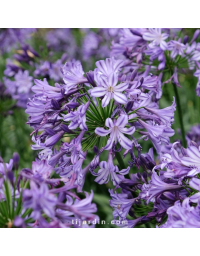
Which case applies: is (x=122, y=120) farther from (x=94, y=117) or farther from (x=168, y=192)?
(x=168, y=192)

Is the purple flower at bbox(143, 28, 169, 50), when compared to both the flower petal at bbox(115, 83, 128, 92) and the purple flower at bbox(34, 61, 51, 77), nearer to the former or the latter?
the flower petal at bbox(115, 83, 128, 92)

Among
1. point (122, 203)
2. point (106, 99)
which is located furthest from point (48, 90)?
point (122, 203)

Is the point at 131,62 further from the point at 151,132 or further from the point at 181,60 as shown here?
the point at 151,132

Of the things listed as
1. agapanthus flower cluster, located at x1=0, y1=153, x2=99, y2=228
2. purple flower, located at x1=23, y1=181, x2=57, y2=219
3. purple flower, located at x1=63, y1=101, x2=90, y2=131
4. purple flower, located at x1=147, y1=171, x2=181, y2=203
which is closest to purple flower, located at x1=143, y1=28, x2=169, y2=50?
purple flower, located at x1=63, y1=101, x2=90, y2=131

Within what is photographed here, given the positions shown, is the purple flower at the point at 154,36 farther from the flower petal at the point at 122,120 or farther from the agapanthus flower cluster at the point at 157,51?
the flower petal at the point at 122,120

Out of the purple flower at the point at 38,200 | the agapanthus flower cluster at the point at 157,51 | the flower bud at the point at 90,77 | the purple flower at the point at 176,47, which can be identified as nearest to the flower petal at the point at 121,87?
the flower bud at the point at 90,77
